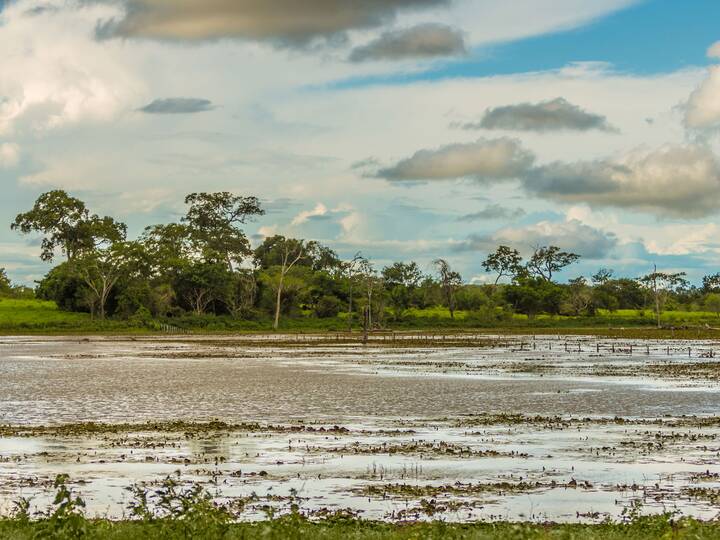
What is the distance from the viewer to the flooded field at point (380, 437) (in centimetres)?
1712

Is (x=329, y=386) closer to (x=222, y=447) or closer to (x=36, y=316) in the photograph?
(x=222, y=447)

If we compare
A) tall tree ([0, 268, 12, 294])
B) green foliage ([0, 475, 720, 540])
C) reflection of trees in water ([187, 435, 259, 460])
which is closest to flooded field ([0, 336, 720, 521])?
reflection of trees in water ([187, 435, 259, 460])

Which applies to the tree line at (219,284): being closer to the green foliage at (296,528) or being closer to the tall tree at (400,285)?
the tall tree at (400,285)

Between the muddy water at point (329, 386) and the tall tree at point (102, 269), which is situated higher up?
the tall tree at point (102, 269)

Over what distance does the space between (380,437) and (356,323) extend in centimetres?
10980

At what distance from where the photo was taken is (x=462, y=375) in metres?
48.3

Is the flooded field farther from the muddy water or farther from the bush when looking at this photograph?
the bush

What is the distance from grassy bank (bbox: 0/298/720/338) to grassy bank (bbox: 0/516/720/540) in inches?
3715

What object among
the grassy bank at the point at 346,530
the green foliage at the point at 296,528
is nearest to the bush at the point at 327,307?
the green foliage at the point at 296,528

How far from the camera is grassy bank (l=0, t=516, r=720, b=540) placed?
38.5 feet

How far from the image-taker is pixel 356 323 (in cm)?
13488

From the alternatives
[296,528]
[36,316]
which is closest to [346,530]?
[296,528]

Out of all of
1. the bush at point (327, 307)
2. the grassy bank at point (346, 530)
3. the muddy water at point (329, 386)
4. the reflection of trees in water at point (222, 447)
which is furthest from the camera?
the bush at point (327, 307)

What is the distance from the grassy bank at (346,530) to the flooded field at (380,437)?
4.86 feet
